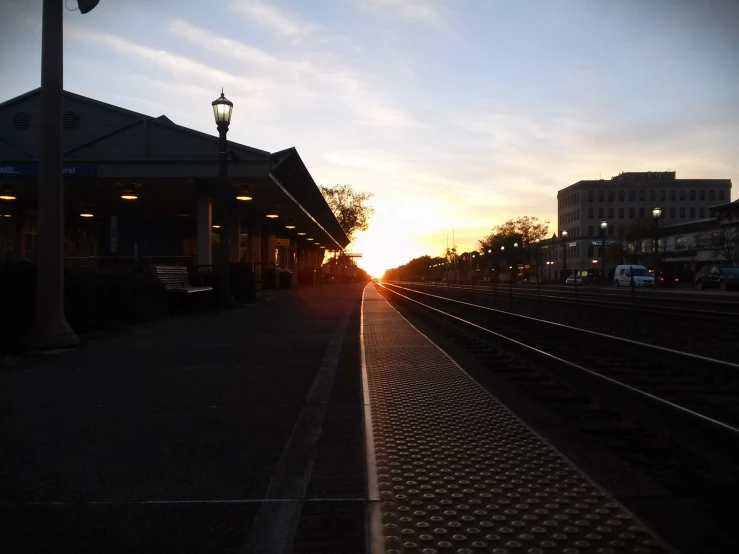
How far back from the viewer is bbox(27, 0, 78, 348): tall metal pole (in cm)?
1080

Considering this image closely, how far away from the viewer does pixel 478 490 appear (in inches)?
172

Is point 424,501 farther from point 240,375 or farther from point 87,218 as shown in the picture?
point 87,218

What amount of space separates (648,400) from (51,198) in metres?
9.02

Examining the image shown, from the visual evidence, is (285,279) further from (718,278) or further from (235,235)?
(718,278)

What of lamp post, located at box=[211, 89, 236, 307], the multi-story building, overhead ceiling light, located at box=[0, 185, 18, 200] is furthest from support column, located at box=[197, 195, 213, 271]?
the multi-story building

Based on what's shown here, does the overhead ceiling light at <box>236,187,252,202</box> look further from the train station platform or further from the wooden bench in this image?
the train station platform

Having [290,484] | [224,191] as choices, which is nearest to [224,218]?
[224,191]

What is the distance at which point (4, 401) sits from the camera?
23.2 ft

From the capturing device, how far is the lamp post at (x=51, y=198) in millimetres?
10797

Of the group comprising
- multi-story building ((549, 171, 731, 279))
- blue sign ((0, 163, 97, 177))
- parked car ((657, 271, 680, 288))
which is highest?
multi-story building ((549, 171, 731, 279))

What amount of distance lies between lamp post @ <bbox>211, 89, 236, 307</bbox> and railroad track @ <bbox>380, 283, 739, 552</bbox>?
981cm

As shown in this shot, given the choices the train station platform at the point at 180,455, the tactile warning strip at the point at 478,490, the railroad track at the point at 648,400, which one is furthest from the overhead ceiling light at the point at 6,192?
the tactile warning strip at the point at 478,490

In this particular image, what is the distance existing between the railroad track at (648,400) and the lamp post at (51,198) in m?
6.74

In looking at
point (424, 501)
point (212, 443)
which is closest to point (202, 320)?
point (212, 443)
